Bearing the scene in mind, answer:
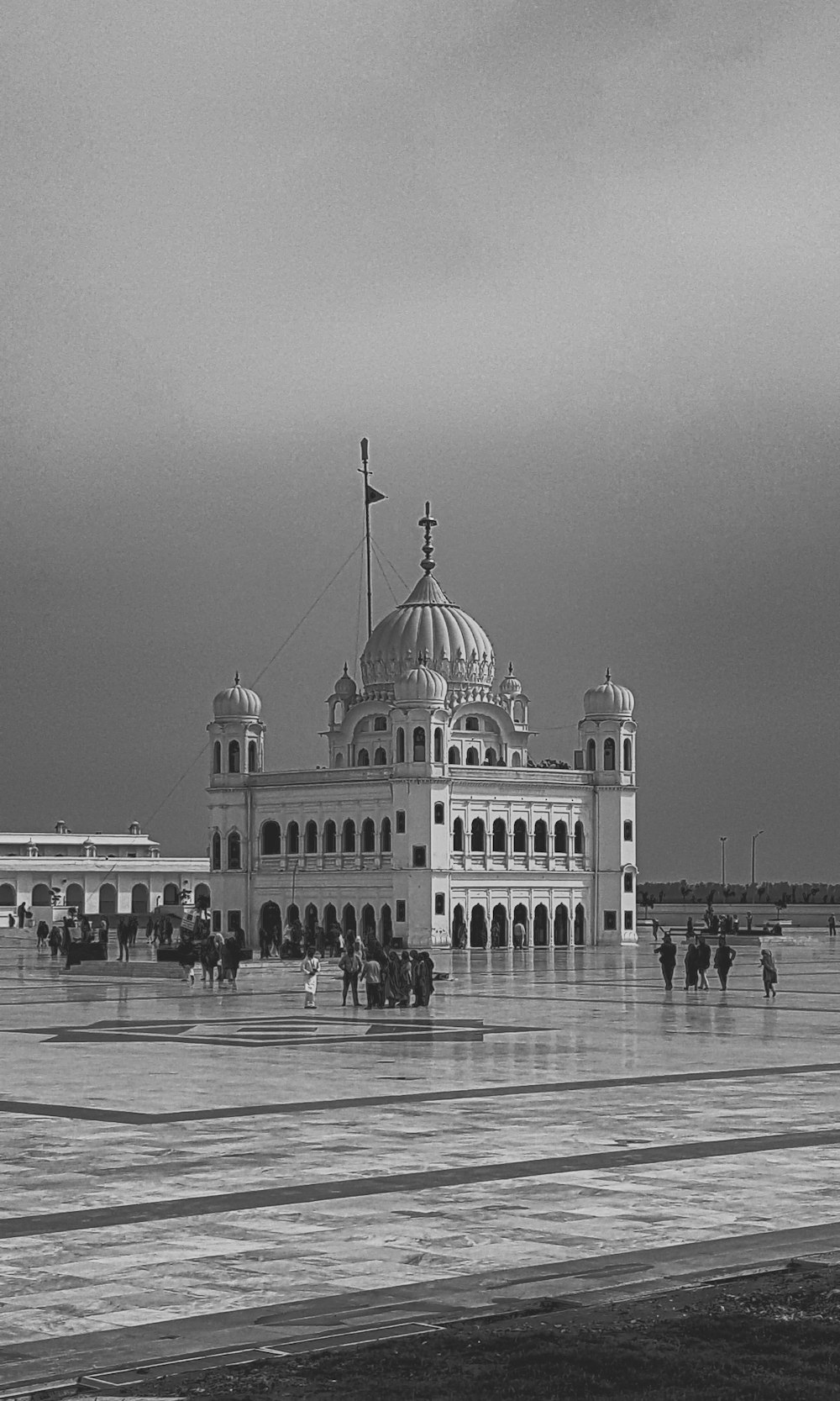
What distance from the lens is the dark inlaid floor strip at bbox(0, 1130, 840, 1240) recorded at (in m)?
12.3

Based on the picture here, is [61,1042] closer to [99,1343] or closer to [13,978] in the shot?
[99,1343]

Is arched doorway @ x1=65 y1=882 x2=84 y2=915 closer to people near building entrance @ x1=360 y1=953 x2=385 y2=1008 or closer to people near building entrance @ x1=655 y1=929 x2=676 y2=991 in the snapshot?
people near building entrance @ x1=655 y1=929 x2=676 y2=991

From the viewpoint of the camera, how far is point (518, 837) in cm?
7850

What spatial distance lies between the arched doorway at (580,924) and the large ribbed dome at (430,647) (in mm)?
10265

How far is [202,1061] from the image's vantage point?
23469 millimetres

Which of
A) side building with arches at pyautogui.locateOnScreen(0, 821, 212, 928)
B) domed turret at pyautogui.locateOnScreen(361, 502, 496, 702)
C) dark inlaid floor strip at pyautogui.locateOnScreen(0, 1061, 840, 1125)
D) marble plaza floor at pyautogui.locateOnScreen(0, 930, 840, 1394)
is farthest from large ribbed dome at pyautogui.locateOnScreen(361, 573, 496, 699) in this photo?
dark inlaid floor strip at pyautogui.locateOnScreen(0, 1061, 840, 1125)

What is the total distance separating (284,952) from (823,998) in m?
23.8

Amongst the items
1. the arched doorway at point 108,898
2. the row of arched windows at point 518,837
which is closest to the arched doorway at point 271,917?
the row of arched windows at point 518,837

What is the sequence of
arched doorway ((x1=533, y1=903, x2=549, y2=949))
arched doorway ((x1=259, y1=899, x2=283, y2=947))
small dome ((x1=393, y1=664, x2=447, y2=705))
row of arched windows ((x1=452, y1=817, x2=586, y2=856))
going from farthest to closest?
arched doorway ((x1=259, y1=899, x2=283, y2=947))
arched doorway ((x1=533, y1=903, x2=549, y2=949))
row of arched windows ((x1=452, y1=817, x2=586, y2=856))
small dome ((x1=393, y1=664, x2=447, y2=705))

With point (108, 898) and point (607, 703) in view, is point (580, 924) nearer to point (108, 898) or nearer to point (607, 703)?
point (607, 703)

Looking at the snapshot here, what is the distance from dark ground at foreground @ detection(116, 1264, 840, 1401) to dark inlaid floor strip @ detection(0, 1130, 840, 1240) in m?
3.77

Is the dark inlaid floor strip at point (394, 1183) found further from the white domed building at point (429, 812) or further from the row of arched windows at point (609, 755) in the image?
the row of arched windows at point (609, 755)

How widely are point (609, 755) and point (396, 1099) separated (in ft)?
211

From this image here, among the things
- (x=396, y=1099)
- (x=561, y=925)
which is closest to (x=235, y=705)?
(x=561, y=925)
